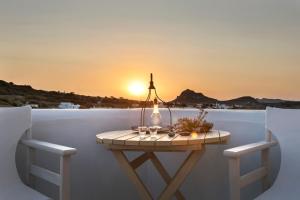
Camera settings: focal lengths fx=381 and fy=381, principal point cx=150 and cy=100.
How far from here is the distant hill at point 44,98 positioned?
3.02 metres

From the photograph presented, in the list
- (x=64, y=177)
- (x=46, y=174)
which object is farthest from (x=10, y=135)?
(x=64, y=177)

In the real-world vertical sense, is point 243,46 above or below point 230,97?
above

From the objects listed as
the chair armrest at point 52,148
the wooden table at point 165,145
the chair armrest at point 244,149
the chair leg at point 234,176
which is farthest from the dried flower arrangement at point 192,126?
the chair armrest at point 52,148

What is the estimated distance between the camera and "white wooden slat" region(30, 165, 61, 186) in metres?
2.04

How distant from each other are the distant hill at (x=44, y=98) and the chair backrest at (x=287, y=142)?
1372mm

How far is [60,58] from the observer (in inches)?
131

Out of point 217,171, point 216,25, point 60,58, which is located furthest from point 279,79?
point 60,58

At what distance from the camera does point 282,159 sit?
2.34 meters

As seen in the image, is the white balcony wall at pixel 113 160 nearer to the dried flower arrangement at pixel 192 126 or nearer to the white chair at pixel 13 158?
the white chair at pixel 13 158

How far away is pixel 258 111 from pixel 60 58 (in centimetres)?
172

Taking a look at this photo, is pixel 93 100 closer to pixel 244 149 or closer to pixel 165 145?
pixel 165 145

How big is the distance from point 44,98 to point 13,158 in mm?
922

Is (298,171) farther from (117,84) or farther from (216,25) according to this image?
(117,84)

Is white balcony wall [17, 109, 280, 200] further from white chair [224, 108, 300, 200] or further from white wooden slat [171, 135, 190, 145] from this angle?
white wooden slat [171, 135, 190, 145]
